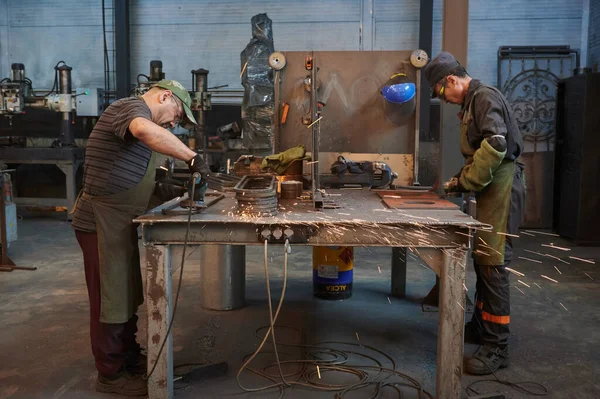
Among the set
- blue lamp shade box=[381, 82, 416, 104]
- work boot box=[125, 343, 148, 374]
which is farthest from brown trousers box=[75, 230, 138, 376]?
blue lamp shade box=[381, 82, 416, 104]

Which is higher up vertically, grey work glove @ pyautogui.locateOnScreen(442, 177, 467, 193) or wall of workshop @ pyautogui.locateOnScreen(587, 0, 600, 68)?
wall of workshop @ pyautogui.locateOnScreen(587, 0, 600, 68)

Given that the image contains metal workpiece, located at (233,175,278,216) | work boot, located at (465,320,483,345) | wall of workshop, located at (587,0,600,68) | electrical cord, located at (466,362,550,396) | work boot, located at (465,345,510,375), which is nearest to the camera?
metal workpiece, located at (233,175,278,216)

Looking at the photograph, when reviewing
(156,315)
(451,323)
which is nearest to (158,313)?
(156,315)

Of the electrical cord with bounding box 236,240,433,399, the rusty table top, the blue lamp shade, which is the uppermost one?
the blue lamp shade

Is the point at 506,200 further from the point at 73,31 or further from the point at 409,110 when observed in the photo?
the point at 73,31

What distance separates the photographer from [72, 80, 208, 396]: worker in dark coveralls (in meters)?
2.69

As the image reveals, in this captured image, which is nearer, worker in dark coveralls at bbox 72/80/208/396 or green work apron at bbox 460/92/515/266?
worker in dark coveralls at bbox 72/80/208/396

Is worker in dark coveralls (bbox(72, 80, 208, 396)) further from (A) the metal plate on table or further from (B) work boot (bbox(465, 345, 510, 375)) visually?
(B) work boot (bbox(465, 345, 510, 375))

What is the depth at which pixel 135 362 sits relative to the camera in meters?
3.00

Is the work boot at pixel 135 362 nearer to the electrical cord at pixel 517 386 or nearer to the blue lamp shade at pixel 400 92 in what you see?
the electrical cord at pixel 517 386

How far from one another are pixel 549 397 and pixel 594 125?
15.2 ft

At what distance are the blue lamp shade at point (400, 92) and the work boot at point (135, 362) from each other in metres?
2.63

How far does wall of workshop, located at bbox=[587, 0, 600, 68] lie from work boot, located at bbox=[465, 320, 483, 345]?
547 centimetres

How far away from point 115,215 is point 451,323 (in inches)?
62.3
